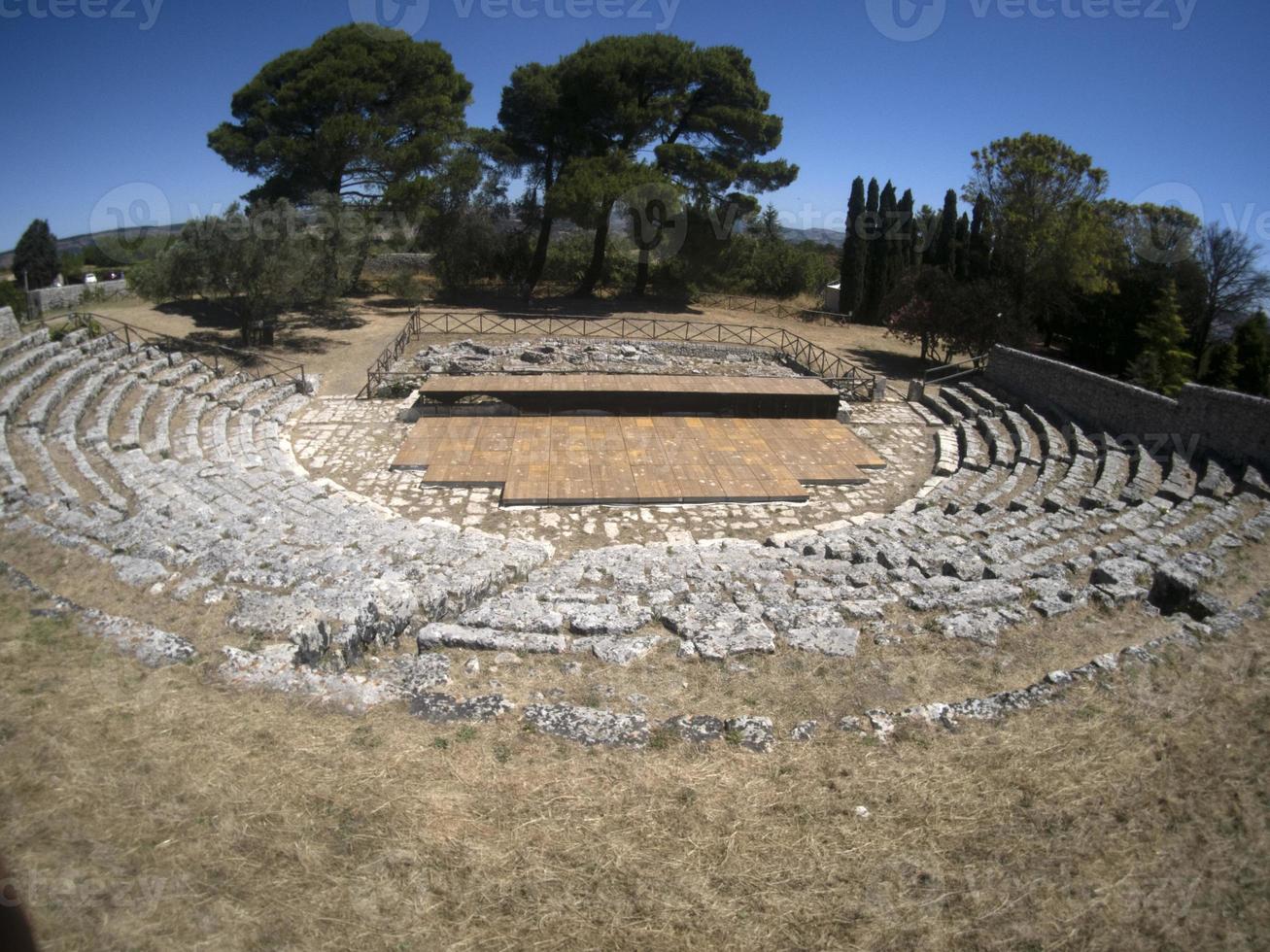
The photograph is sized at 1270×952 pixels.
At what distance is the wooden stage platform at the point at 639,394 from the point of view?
52.7 feet

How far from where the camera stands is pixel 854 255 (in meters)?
31.7

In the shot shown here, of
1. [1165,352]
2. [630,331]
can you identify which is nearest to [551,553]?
[630,331]

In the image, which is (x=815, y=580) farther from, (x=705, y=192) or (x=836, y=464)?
(x=705, y=192)

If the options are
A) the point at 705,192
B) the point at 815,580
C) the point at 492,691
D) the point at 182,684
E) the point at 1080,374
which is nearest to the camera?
the point at 182,684

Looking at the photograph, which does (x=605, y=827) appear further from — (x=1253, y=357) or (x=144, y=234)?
(x=144, y=234)

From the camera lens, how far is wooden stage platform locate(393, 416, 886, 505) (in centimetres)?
1250

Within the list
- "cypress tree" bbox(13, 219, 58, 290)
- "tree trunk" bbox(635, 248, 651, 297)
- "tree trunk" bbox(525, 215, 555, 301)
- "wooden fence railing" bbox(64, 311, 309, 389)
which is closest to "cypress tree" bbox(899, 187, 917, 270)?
"tree trunk" bbox(635, 248, 651, 297)

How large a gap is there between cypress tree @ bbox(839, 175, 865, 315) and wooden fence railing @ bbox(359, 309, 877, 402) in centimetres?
655

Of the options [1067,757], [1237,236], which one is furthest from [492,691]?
[1237,236]

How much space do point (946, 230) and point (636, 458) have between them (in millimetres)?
24078

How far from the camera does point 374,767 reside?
4746 mm

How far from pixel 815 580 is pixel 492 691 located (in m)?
4.24

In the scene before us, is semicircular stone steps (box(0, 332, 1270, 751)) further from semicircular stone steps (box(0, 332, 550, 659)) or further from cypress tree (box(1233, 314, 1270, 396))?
cypress tree (box(1233, 314, 1270, 396))

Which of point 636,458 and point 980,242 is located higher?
point 980,242
